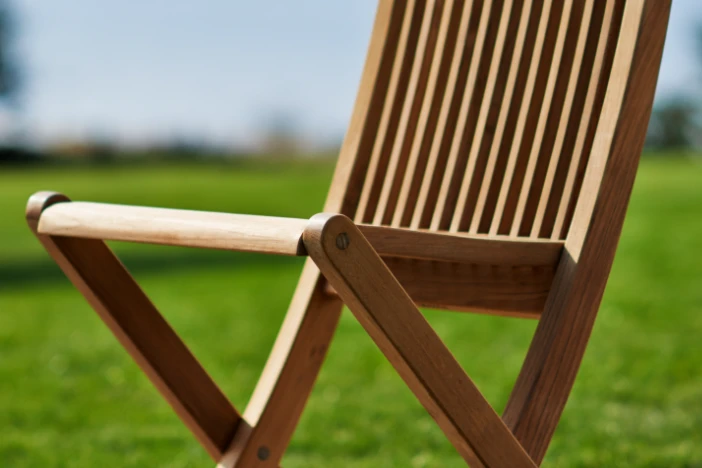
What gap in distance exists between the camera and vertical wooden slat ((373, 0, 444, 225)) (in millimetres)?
1759

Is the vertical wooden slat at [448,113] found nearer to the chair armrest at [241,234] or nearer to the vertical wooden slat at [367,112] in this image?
the vertical wooden slat at [367,112]

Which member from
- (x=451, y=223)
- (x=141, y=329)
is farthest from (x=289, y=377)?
(x=451, y=223)

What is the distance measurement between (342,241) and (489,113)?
27.7 inches

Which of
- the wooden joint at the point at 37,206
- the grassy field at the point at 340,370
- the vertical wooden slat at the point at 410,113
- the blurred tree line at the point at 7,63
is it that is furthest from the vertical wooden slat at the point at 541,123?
the blurred tree line at the point at 7,63

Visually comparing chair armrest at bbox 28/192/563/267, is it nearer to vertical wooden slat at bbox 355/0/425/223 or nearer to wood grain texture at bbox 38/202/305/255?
wood grain texture at bbox 38/202/305/255

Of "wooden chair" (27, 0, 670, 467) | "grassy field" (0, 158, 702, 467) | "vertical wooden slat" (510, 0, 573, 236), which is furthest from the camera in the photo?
"grassy field" (0, 158, 702, 467)

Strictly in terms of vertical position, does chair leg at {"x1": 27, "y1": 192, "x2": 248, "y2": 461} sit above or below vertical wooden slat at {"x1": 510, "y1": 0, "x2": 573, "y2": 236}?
below

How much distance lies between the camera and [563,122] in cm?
160

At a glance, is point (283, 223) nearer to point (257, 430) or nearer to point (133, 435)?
point (257, 430)

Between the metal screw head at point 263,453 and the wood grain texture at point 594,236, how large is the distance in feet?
1.30

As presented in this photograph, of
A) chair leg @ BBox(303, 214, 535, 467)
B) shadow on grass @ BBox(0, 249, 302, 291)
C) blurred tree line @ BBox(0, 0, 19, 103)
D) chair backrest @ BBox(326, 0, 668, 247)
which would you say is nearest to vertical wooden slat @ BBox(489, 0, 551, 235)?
chair backrest @ BBox(326, 0, 668, 247)

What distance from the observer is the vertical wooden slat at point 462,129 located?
1710 mm

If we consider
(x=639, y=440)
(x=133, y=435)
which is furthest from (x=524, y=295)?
(x=133, y=435)

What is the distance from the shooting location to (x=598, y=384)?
3.30 meters
